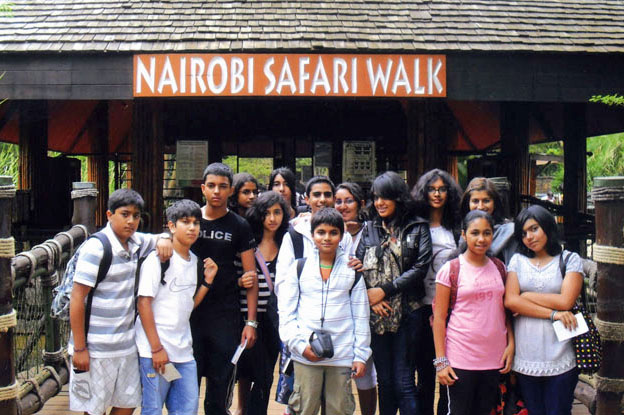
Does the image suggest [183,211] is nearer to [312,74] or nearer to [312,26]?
[312,74]

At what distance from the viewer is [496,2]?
8.47m

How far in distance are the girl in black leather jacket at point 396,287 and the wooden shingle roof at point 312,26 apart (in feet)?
11.5

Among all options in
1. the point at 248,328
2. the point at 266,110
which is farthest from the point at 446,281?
the point at 266,110

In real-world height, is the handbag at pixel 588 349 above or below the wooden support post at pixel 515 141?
below

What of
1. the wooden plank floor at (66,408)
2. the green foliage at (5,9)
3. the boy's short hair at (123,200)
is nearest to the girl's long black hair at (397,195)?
the boy's short hair at (123,200)

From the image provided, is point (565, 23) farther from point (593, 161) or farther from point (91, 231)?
point (593, 161)

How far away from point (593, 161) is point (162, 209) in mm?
11435

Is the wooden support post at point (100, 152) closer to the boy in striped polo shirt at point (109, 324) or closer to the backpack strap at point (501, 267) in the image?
the boy in striped polo shirt at point (109, 324)

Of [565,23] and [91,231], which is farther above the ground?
[565,23]

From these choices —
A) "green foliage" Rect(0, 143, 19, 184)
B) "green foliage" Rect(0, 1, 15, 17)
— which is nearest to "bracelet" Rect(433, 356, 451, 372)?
"green foliage" Rect(0, 1, 15, 17)

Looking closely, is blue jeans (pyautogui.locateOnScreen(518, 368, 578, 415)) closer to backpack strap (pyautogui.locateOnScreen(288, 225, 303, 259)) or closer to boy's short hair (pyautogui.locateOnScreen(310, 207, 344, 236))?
boy's short hair (pyautogui.locateOnScreen(310, 207, 344, 236))

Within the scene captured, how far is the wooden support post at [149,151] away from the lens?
27.5 feet

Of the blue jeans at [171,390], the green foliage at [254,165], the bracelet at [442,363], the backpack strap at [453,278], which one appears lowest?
the blue jeans at [171,390]

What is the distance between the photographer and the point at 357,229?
4.14 meters
